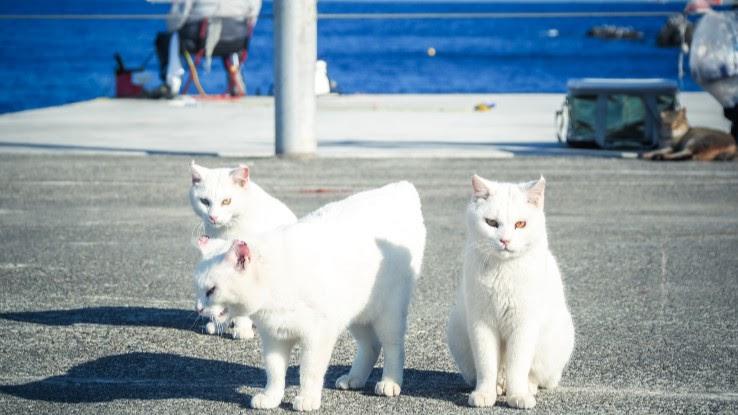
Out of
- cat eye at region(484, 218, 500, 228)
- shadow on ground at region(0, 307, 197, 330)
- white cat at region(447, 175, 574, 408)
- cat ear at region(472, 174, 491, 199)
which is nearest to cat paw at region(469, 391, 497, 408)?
white cat at region(447, 175, 574, 408)

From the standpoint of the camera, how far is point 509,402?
5.49 m

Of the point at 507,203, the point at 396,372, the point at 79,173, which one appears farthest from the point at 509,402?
the point at 79,173

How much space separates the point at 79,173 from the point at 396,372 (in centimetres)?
868

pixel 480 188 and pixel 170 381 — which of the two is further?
pixel 170 381

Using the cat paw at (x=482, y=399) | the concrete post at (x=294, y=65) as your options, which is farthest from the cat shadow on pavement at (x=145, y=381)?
the concrete post at (x=294, y=65)

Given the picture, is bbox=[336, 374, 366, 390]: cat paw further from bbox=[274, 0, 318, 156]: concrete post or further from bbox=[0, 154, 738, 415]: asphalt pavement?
bbox=[274, 0, 318, 156]: concrete post

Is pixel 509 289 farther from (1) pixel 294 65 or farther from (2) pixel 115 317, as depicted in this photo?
(1) pixel 294 65

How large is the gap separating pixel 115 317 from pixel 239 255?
2666mm

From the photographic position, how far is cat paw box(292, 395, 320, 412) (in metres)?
5.37

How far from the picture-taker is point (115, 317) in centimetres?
737

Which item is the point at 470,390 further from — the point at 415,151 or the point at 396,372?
the point at 415,151

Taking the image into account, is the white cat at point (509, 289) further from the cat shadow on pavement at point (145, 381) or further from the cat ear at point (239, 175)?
the cat ear at point (239, 175)

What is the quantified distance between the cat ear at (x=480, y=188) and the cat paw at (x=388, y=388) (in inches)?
37.7

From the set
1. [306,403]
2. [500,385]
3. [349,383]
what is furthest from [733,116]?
[306,403]
